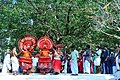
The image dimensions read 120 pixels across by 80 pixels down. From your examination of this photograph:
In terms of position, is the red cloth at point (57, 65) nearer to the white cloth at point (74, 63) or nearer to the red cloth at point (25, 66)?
the white cloth at point (74, 63)

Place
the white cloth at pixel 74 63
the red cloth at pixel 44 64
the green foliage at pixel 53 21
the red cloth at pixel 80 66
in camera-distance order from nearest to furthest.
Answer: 1. the red cloth at pixel 44 64
2. the white cloth at pixel 74 63
3. the red cloth at pixel 80 66
4. the green foliage at pixel 53 21

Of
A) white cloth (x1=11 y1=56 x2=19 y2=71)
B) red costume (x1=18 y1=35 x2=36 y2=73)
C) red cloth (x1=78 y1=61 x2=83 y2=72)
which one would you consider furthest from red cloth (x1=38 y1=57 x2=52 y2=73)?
red cloth (x1=78 y1=61 x2=83 y2=72)

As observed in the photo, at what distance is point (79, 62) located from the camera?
56.6 feet

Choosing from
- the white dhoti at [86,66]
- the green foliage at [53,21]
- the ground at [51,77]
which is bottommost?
the ground at [51,77]

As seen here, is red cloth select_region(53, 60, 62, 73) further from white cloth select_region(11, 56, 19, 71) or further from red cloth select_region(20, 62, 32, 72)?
white cloth select_region(11, 56, 19, 71)

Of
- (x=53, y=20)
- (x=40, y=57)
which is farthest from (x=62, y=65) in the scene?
(x=53, y=20)

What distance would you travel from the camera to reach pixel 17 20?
21938 millimetres

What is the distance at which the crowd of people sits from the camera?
1620 centimetres

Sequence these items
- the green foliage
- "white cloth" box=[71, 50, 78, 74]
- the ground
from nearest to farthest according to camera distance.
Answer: the ground, "white cloth" box=[71, 50, 78, 74], the green foliage

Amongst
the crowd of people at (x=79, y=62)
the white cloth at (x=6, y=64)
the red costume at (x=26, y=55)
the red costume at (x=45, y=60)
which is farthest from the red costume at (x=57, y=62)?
the white cloth at (x=6, y=64)

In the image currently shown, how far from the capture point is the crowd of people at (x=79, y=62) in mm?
16203

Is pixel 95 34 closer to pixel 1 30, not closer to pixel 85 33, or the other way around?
pixel 85 33

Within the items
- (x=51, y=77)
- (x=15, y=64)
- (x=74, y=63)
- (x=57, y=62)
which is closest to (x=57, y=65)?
(x=57, y=62)

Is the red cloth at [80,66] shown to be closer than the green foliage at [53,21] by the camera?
Yes
